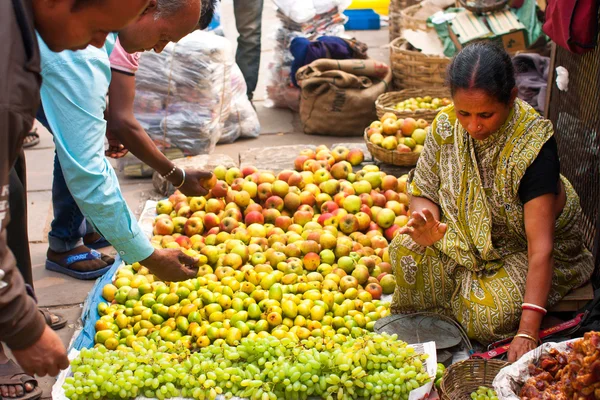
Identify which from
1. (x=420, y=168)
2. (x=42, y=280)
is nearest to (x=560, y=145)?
(x=420, y=168)

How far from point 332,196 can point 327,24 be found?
113 inches

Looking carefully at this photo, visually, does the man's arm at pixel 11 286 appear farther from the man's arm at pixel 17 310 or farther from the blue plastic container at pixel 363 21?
the blue plastic container at pixel 363 21

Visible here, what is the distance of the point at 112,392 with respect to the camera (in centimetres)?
262

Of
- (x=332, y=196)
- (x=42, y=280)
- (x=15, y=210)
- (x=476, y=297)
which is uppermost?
(x=15, y=210)

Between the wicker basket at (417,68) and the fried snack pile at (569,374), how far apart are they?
4.05 meters

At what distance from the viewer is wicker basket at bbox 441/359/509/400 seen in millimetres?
2479

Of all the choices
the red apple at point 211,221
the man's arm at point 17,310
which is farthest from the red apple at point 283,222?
the man's arm at point 17,310

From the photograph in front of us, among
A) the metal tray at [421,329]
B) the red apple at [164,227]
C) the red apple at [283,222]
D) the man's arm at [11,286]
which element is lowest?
the red apple at [164,227]

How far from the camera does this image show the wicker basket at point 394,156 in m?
4.59

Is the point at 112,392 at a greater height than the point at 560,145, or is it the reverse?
the point at 560,145

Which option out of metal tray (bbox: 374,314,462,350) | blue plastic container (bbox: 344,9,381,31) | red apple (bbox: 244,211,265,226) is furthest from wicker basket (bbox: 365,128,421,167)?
blue plastic container (bbox: 344,9,381,31)

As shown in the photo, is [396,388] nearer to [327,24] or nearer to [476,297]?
[476,297]

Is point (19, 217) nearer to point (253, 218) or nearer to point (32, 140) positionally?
point (253, 218)

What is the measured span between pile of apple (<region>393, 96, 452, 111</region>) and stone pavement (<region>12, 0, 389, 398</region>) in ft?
2.00
